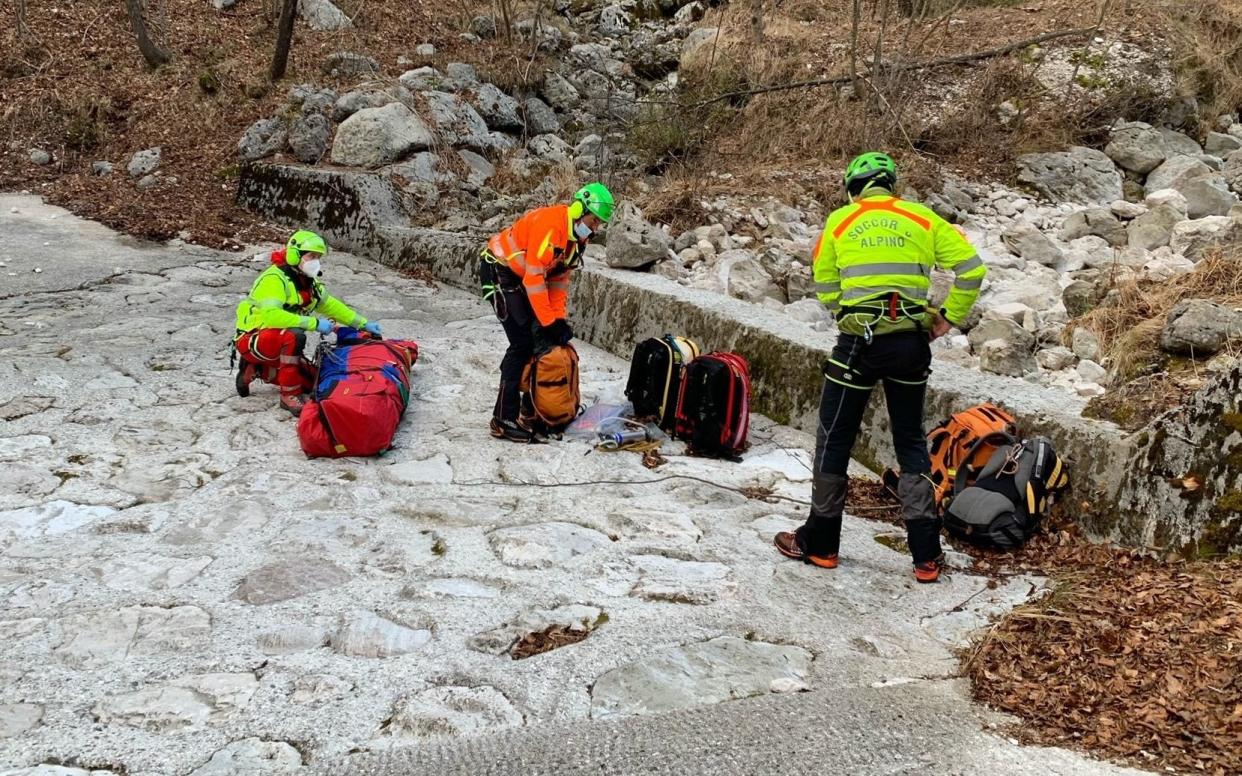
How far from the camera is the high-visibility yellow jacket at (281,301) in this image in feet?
20.4

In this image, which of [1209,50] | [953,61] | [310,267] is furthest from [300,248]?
[1209,50]

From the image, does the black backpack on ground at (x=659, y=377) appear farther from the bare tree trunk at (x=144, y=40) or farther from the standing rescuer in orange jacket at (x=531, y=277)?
the bare tree trunk at (x=144, y=40)

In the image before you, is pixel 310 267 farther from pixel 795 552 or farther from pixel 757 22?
pixel 757 22

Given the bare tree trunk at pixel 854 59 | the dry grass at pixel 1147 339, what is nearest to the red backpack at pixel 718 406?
the dry grass at pixel 1147 339

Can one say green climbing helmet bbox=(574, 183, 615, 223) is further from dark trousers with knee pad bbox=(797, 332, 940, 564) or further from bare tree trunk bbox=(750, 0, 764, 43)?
bare tree trunk bbox=(750, 0, 764, 43)

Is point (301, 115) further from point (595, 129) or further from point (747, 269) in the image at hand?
point (747, 269)

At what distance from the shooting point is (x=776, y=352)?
6523 millimetres

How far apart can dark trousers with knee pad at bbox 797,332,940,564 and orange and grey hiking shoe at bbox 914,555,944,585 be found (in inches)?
1.1

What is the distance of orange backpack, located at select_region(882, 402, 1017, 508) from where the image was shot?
489cm

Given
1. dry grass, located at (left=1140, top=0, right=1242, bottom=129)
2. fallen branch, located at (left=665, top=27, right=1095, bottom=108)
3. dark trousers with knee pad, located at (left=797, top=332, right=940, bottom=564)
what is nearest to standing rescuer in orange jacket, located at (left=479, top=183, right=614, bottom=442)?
dark trousers with knee pad, located at (left=797, top=332, right=940, bottom=564)

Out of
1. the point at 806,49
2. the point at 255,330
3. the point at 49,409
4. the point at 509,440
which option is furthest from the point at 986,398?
the point at 806,49

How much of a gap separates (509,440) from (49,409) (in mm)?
2831

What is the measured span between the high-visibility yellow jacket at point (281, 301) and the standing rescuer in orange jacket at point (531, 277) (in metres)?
1.26

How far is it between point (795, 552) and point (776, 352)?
2251mm
